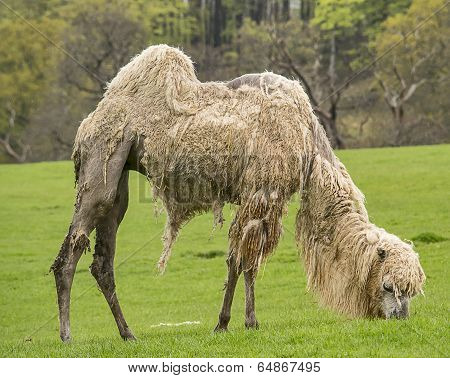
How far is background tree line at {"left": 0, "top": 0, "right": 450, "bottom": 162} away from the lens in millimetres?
42781

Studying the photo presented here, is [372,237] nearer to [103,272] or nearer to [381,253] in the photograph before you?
[381,253]

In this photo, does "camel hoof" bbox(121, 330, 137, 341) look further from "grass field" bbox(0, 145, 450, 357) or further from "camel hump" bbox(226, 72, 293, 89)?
"camel hump" bbox(226, 72, 293, 89)

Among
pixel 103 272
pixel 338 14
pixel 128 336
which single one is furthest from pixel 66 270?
pixel 338 14

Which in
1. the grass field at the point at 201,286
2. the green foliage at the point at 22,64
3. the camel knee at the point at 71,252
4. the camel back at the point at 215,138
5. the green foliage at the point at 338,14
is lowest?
the grass field at the point at 201,286

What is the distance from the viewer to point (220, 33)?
2135 inches

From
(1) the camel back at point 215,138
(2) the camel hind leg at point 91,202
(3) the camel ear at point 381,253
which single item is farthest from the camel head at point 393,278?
(2) the camel hind leg at point 91,202

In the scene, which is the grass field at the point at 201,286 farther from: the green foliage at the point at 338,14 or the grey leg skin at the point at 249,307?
the green foliage at the point at 338,14

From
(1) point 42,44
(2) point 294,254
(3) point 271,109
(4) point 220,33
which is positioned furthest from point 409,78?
(3) point 271,109

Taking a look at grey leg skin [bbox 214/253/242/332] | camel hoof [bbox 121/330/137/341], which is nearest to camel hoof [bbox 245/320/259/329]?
grey leg skin [bbox 214/253/242/332]

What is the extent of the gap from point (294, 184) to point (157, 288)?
26.9ft

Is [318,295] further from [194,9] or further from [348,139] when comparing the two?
[194,9]

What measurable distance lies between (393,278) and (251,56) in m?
39.4

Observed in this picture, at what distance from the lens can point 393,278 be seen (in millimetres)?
7211

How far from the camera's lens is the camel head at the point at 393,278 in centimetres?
720
